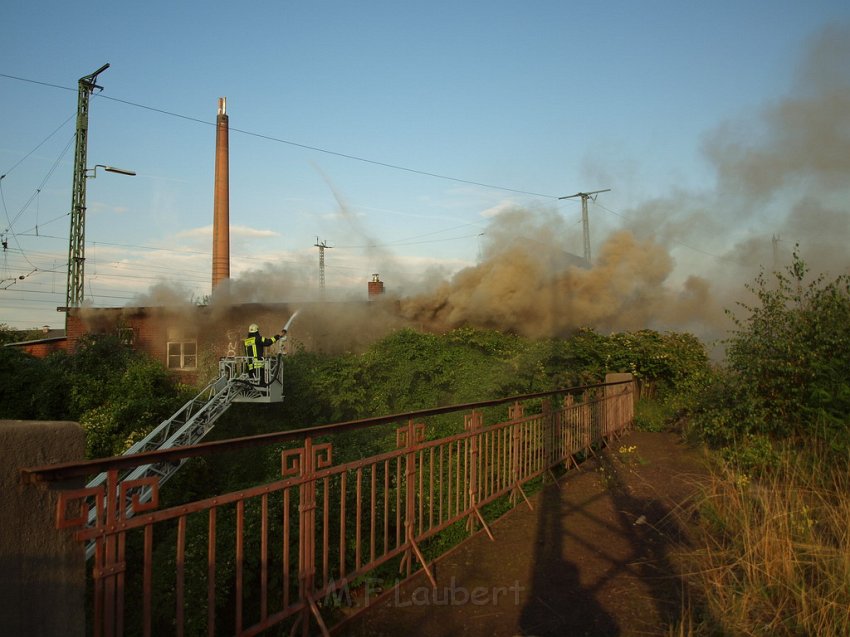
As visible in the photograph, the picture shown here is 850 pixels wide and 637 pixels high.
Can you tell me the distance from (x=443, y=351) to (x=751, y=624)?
44.4ft

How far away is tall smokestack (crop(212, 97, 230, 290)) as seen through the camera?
2905cm

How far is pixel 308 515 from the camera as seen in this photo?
11.2 ft

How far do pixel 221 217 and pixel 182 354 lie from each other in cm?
752

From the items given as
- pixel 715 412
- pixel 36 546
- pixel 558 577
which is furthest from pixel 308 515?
pixel 715 412

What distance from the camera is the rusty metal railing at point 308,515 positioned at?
2482 mm

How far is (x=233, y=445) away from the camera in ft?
10.1

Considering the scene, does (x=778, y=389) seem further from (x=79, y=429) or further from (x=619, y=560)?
(x=79, y=429)

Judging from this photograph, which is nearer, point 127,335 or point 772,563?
point 772,563

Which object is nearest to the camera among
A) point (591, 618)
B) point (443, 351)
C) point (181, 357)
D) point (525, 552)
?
point (591, 618)

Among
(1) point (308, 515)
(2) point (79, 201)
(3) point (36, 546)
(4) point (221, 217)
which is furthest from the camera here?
(4) point (221, 217)

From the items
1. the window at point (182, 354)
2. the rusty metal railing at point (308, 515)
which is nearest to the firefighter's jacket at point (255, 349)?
the rusty metal railing at point (308, 515)

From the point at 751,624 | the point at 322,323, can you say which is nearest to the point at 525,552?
the point at 751,624

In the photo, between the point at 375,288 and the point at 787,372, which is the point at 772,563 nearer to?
the point at 787,372

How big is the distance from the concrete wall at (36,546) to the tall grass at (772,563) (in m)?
2.73
